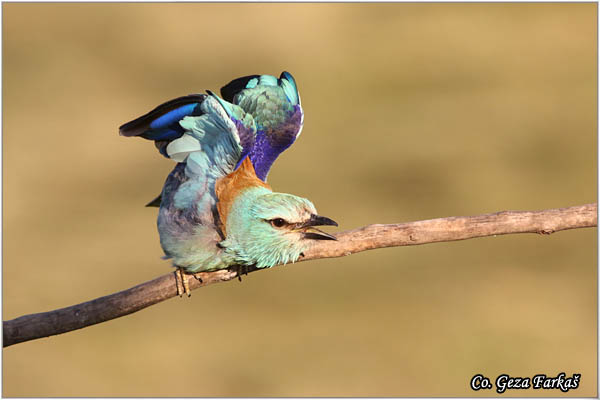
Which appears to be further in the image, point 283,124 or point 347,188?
point 347,188

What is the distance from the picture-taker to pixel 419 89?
12773 mm

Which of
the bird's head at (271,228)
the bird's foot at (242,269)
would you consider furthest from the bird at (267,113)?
the bird's head at (271,228)

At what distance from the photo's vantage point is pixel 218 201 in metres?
3.79

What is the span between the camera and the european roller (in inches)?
142

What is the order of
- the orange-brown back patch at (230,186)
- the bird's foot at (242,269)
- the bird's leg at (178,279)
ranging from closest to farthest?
the orange-brown back patch at (230,186) → the bird's leg at (178,279) → the bird's foot at (242,269)

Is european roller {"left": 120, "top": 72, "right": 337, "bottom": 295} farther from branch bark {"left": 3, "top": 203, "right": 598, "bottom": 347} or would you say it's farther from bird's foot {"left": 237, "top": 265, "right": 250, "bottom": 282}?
branch bark {"left": 3, "top": 203, "right": 598, "bottom": 347}

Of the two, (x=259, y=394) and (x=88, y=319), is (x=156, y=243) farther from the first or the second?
(x=88, y=319)

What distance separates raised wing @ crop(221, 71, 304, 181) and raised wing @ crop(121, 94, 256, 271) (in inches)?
17.8

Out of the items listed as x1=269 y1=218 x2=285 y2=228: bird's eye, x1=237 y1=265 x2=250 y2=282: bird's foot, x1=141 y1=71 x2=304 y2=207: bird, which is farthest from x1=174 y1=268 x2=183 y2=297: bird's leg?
x1=141 y1=71 x2=304 y2=207: bird

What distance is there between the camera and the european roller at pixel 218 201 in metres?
3.61

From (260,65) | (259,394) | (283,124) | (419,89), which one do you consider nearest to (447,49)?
(419,89)

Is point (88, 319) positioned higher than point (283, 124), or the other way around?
point (283, 124)

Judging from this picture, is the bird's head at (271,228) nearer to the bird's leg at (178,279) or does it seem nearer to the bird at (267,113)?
the bird's leg at (178,279)

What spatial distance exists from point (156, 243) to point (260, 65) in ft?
13.1
